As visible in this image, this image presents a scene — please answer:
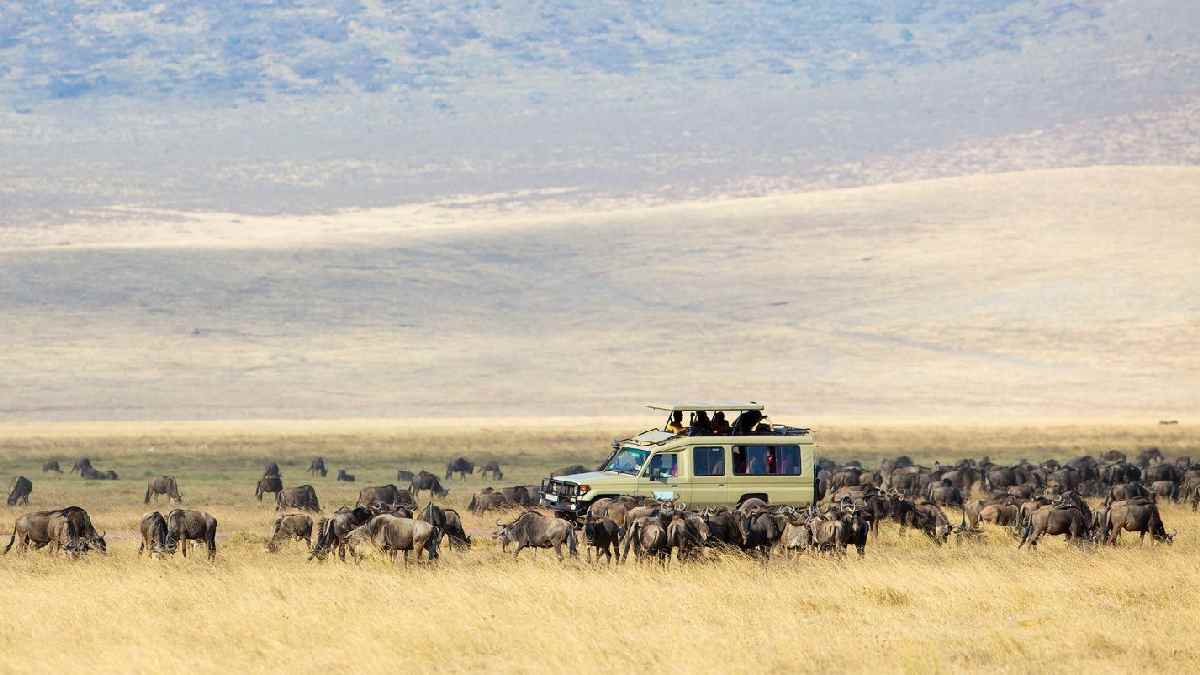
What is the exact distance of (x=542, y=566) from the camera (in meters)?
23.4

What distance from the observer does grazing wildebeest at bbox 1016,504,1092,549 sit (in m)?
26.2

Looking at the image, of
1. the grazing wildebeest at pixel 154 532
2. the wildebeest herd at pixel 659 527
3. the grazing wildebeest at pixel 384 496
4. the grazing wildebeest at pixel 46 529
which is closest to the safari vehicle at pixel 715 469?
the wildebeest herd at pixel 659 527

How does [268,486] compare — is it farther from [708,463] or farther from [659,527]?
[659,527]

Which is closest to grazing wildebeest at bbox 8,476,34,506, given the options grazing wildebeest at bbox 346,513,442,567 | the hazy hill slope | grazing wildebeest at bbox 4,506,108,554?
grazing wildebeest at bbox 4,506,108,554

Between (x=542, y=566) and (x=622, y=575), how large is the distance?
5.37 ft

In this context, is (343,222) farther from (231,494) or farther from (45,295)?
(231,494)

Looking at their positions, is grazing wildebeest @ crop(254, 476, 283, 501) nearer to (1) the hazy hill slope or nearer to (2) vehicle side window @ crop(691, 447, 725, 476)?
(2) vehicle side window @ crop(691, 447, 725, 476)

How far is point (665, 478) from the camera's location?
27344 millimetres

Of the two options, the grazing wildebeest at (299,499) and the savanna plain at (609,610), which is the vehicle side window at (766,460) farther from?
the grazing wildebeest at (299,499)

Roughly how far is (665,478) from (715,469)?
Result: 77cm

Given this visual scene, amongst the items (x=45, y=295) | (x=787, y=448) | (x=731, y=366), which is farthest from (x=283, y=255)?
(x=787, y=448)

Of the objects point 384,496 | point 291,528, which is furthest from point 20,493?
point 291,528

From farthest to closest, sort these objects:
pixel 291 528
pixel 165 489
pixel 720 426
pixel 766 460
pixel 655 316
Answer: pixel 655 316, pixel 165 489, pixel 720 426, pixel 766 460, pixel 291 528

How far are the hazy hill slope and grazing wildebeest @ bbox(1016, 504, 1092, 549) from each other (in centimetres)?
6580
